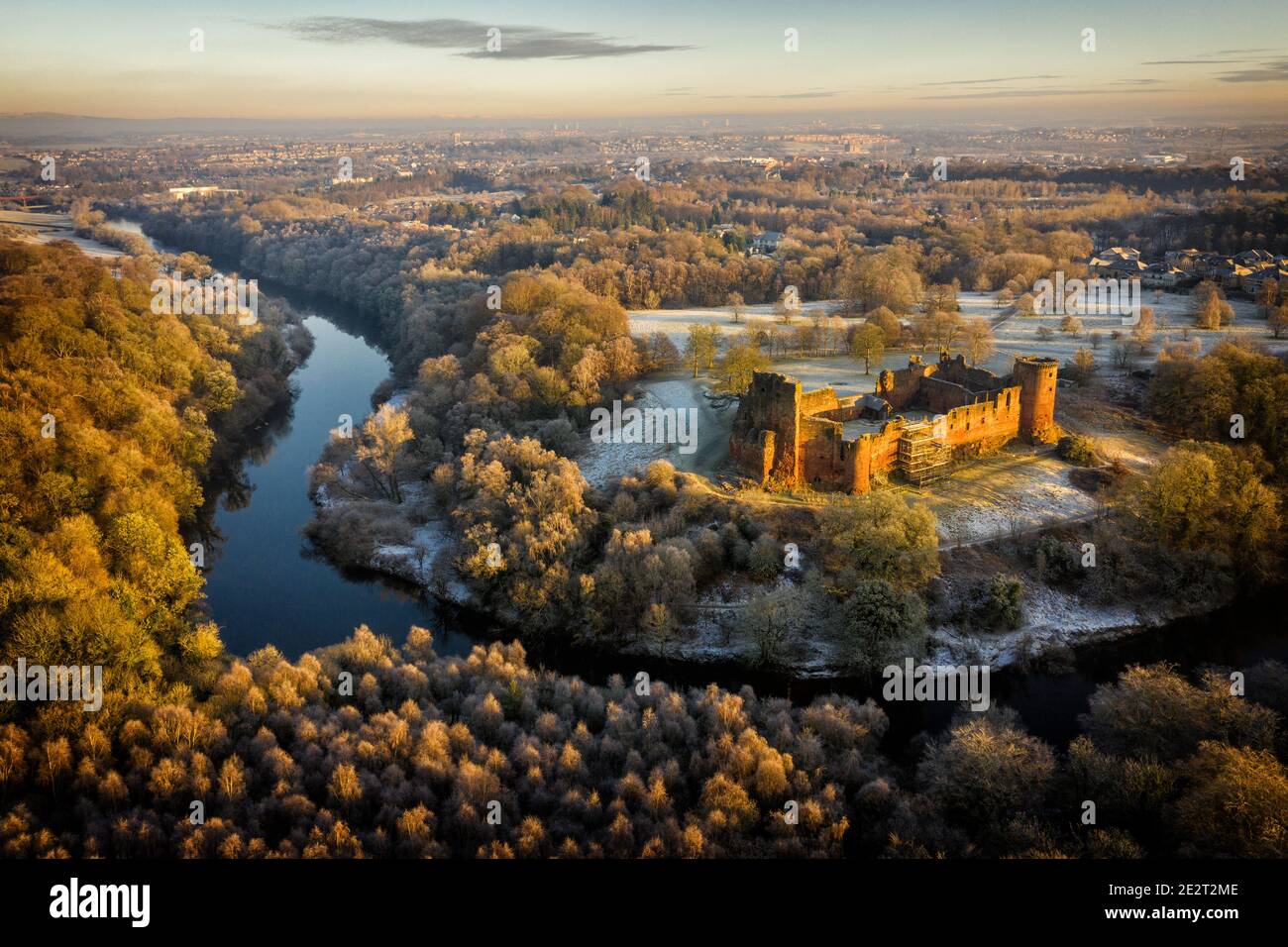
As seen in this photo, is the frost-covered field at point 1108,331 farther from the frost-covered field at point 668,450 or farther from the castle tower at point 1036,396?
the frost-covered field at point 668,450

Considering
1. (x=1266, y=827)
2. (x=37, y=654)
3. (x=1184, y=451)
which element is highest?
(x=1184, y=451)

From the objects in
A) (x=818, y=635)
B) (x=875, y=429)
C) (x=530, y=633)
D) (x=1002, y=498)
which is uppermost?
(x=875, y=429)

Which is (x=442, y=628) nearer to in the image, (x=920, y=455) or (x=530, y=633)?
(x=530, y=633)

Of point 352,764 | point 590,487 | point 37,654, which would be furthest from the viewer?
point 590,487

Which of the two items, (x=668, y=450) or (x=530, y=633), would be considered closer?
(x=530, y=633)

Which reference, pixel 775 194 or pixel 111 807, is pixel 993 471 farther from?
A: pixel 775 194

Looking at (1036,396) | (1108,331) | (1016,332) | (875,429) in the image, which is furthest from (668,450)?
(1108,331)

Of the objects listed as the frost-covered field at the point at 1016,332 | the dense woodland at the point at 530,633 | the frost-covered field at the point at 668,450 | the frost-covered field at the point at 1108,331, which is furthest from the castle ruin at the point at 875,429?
the frost-covered field at the point at 1108,331
